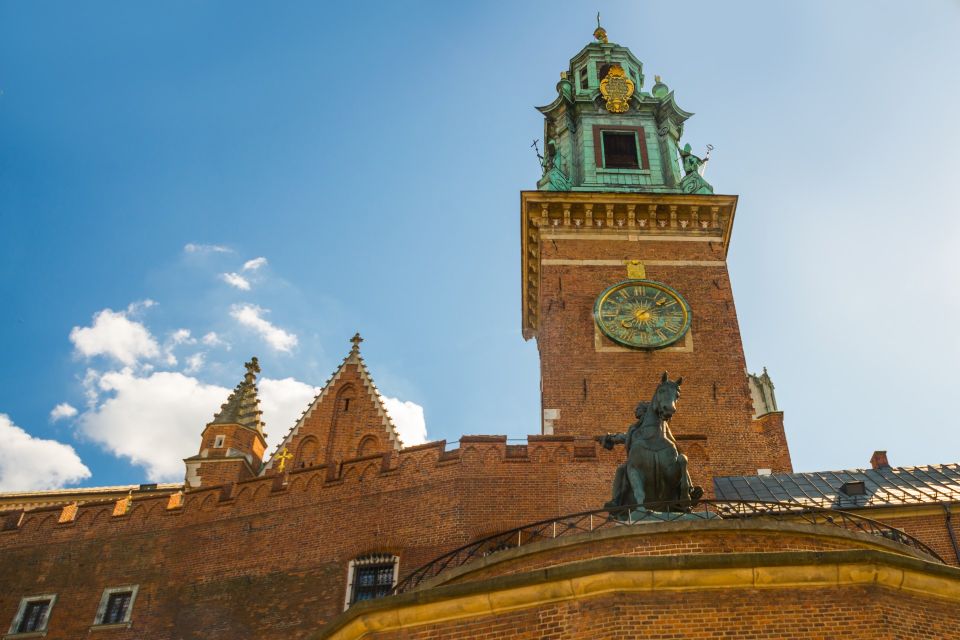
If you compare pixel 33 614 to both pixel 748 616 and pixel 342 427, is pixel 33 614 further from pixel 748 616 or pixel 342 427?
pixel 748 616

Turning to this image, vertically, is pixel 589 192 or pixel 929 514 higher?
pixel 589 192

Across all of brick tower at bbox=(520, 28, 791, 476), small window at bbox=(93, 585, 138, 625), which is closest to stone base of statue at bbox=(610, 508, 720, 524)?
brick tower at bbox=(520, 28, 791, 476)

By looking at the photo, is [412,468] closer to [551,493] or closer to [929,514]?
[551,493]

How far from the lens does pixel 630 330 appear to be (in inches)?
1109

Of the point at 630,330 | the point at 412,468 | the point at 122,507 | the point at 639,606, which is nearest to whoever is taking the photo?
the point at 639,606

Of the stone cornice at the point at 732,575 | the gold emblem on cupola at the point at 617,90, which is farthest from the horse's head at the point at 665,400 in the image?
the gold emblem on cupola at the point at 617,90

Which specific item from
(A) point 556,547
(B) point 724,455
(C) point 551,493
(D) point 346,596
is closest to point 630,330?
(B) point 724,455

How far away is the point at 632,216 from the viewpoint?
104 feet

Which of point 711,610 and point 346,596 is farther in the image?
point 346,596

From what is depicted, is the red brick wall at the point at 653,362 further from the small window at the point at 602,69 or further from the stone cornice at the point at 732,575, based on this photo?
the small window at the point at 602,69

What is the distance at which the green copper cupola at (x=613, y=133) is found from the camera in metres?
33.6

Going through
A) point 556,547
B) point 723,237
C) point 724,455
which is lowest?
point 556,547

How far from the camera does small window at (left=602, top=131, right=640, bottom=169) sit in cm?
3475

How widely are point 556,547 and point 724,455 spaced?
1303 centimetres
